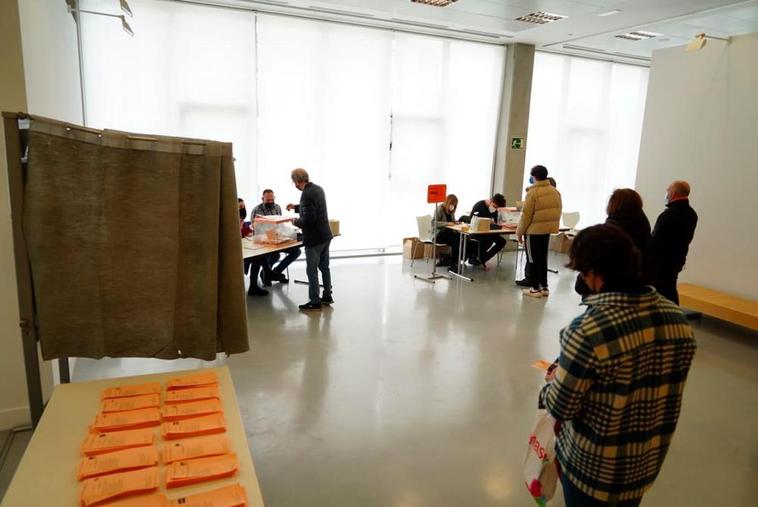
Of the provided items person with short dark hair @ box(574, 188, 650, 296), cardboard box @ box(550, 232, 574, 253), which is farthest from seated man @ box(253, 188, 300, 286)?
cardboard box @ box(550, 232, 574, 253)

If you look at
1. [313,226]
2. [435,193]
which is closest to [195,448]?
[313,226]

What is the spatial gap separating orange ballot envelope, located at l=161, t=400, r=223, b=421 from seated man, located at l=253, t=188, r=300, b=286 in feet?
13.8

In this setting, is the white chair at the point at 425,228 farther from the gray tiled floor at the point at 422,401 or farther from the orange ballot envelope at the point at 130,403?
the orange ballot envelope at the point at 130,403

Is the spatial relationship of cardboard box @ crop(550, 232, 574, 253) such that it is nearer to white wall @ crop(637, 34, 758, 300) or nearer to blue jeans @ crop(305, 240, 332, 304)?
white wall @ crop(637, 34, 758, 300)

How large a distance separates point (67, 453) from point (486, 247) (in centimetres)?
699

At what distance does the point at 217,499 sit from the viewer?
1.43 m

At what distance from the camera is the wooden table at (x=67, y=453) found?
142 cm

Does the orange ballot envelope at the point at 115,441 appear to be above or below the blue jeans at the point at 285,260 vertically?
above

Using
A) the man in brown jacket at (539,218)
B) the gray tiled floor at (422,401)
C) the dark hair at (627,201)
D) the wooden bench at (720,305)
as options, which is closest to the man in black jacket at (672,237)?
the dark hair at (627,201)

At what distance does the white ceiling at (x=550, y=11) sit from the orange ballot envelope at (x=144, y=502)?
6126 millimetres

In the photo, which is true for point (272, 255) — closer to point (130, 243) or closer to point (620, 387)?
point (130, 243)

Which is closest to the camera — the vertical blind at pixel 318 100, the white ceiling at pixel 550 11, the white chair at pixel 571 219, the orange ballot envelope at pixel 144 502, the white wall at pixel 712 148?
the orange ballot envelope at pixel 144 502

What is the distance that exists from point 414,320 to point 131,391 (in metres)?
3.67

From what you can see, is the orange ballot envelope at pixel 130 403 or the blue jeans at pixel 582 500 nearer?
the blue jeans at pixel 582 500
